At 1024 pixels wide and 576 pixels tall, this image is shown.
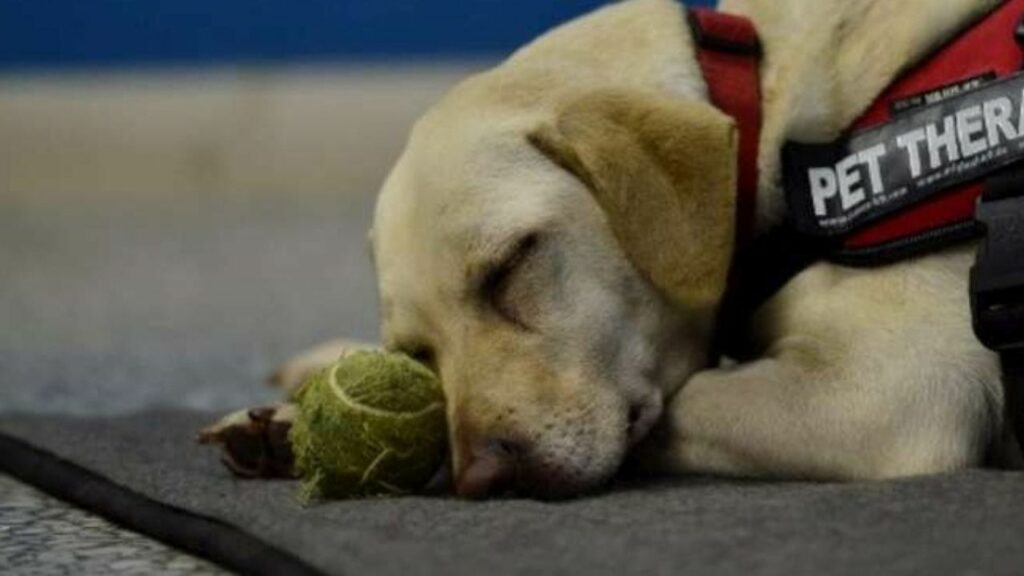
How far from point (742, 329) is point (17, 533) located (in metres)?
0.84

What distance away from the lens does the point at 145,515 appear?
2.43 meters

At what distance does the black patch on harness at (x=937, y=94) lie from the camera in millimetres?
2463

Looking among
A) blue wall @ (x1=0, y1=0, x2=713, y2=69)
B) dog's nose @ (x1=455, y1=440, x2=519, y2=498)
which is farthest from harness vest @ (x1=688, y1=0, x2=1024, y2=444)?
blue wall @ (x1=0, y1=0, x2=713, y2=69)

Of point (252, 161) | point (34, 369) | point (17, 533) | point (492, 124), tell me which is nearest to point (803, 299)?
point (492, 124)

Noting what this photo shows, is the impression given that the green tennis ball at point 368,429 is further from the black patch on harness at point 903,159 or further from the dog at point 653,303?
the black patch on harness at point 903,159

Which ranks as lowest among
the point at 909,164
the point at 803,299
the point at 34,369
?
the point at 34,369

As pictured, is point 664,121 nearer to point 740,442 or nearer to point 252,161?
point 740,442

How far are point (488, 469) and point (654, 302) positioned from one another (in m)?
0.29

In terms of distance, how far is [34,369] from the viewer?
13.2ft

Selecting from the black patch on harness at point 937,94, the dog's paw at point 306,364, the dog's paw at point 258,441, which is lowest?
the dog's paw at point 306,364

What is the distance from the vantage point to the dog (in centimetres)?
242

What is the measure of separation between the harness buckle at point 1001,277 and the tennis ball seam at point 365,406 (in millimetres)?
572

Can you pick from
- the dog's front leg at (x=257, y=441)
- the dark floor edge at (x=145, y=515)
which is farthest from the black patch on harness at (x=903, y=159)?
the dark floor edge at (x=145, y=515)

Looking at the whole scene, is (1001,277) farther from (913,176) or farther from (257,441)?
(257,441)
